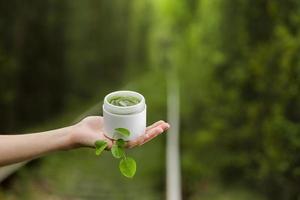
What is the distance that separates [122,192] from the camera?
4859 mm

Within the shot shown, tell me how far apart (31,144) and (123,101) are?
0.35 m

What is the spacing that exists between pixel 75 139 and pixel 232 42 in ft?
15.2

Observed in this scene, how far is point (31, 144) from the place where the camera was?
1.85 metres

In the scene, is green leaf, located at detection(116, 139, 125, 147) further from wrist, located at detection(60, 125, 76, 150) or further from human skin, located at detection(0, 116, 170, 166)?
wrist, located at detection(60, 125, 76, 150)

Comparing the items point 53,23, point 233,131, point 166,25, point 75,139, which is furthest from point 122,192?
point 166,25

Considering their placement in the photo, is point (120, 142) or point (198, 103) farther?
point (198, 103)

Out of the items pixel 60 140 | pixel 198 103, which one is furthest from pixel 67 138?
pixel 198 103

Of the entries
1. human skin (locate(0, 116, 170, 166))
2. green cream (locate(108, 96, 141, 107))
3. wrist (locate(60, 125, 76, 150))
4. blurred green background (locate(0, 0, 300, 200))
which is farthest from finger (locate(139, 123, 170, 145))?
blurred green background (locate(0, 0, 300, 200))

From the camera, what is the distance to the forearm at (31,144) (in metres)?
1.83

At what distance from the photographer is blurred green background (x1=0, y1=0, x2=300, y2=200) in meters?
4.04

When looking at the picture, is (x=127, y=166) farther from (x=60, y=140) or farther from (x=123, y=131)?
(x=60, y=140)

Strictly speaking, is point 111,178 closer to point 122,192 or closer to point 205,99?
Result: point 122,192

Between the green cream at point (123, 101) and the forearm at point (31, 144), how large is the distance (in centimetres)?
18

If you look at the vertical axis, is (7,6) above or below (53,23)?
above
